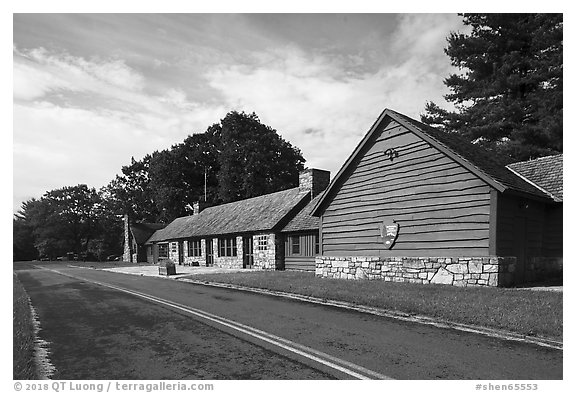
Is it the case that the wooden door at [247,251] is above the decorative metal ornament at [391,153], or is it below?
below

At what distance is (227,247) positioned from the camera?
97.5ft

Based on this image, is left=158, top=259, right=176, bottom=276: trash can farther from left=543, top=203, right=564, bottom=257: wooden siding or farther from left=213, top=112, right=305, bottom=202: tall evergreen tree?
left=213, top=112, right=305, bottom=202: tall evergreen tree

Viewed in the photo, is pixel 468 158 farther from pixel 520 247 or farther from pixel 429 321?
pixel 429 321

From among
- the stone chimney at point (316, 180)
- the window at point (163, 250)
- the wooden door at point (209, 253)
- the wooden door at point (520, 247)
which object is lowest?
the window at point (163, 250)

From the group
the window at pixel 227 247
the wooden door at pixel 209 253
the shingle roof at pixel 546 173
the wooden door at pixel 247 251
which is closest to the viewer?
the shingle roof at pixel 546 173

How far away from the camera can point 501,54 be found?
26.8 m

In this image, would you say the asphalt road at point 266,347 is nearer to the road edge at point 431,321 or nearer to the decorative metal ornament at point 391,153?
the road edge at point 431,321

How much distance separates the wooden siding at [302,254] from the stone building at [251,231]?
A: 73 millimetres

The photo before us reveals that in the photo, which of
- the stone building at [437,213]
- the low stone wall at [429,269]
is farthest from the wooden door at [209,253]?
the low stone wall at [429,269]

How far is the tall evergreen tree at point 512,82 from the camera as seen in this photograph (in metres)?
23.6

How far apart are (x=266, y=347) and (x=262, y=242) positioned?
1935cm

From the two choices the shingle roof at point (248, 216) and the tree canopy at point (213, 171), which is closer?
the shingle roof at point (248, 216)
